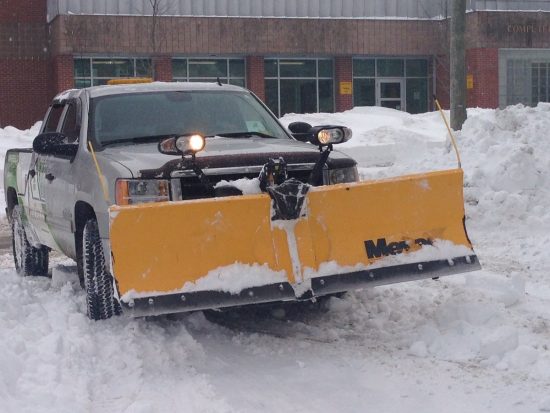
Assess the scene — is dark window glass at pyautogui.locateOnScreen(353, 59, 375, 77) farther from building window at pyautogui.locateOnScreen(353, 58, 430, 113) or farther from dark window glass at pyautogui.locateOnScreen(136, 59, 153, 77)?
dark window glass at pyautogui.locateOnScreen(136, 59, 153, 77)

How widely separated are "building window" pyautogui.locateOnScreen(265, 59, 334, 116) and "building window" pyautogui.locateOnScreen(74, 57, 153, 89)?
177 inches

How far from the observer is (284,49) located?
3219 centimetres

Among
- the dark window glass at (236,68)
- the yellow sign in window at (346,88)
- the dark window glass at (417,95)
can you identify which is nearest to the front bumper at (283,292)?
the dark window glass at (236,68)

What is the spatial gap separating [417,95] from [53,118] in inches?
1095

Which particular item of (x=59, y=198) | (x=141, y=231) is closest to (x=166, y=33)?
(x=59, y=198)

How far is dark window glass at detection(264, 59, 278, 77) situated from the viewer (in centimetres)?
3312

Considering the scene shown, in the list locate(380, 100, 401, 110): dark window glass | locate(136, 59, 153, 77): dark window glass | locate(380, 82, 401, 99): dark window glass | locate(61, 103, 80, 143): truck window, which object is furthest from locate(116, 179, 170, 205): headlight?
locate(380, 82, 401, 99): dark window glass

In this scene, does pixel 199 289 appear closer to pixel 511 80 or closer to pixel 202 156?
pixel 202 156

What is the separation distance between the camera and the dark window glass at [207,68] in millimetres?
32219

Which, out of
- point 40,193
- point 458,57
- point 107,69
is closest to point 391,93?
point 107,69

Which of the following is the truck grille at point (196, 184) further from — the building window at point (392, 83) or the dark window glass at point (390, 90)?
the dark window glass at point (390, 90)

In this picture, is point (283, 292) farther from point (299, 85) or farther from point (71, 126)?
point (299, 85)

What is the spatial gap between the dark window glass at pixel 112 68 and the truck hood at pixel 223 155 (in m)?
25.0

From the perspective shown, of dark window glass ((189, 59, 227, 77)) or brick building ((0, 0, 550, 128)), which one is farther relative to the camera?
dark window glass ((189, 59, 227, 77))
